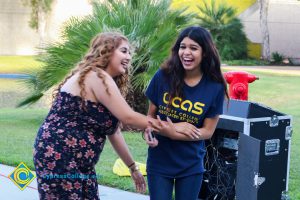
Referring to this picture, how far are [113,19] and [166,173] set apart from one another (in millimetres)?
6586

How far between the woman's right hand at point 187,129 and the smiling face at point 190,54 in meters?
0.36

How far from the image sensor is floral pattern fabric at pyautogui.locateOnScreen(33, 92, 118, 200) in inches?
122

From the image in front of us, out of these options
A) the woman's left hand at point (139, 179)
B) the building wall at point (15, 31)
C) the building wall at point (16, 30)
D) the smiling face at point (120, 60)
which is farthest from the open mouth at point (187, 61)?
the building wall at point (15, 31)

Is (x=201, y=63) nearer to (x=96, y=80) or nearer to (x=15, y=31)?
(x=96, y=80)

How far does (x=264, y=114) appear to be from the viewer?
16.2 feet

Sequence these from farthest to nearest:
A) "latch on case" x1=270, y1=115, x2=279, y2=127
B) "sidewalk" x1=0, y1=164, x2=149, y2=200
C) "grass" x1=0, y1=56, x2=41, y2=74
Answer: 1. "grass" x1=0, y1=56, x2=41, y2=74
2. "sidewalk" x1=0, y1=164, x2=149, y2=200
3. "latch on case" x1=270, y1=115, x2=279, y2=127

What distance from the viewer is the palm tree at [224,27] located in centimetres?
3206

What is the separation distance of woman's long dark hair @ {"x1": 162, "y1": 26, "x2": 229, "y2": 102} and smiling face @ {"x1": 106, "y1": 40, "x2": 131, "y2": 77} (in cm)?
42

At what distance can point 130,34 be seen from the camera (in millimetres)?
9695

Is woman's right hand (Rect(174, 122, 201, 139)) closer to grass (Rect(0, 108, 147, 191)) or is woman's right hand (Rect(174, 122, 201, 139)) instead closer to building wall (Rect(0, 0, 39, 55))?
grass (Rect(0, 108, 147, 191))

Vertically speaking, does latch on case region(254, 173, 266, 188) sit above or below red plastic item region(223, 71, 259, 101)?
below

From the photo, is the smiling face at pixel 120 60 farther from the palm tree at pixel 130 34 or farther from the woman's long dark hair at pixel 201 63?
the palm tree at pixel 130 34

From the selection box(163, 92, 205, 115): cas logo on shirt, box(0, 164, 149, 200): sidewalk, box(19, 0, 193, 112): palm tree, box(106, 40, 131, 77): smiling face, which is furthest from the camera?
Answer: box(19, 0, 193, 112): palm tree

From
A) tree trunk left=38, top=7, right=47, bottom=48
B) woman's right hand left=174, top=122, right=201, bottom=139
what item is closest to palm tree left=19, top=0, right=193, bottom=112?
woman's right hand left=174, top=122, right=201, bottom=139
